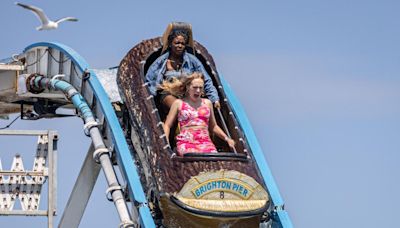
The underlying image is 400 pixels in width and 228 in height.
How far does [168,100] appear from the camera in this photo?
14.1 metres

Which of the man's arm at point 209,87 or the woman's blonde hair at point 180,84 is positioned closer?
the woman's blonde hair at point 180,84

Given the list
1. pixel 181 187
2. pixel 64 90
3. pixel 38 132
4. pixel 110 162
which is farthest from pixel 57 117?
pixel 181 187

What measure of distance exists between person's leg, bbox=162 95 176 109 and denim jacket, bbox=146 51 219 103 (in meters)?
0.16

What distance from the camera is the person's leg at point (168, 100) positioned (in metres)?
14.1

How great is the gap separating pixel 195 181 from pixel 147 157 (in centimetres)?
87

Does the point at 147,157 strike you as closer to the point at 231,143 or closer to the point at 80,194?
the point at 231,143

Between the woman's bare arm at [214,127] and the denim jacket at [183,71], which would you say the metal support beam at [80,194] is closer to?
the denim jacket at [183,71]

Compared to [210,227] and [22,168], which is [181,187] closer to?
[210,227]

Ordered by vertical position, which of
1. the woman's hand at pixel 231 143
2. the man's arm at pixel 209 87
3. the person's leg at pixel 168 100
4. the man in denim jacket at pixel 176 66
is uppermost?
the man in denim jacket at pixel 176 66

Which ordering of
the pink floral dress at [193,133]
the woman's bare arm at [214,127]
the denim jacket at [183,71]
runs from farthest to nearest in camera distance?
the denim jacket at [183,71]
the woman's bare arm at [214,127]
the pink floral dress at [193,133]

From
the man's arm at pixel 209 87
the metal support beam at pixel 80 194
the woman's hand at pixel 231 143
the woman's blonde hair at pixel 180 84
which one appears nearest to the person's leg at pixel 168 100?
the woman's blonde hair at pixel 180 84

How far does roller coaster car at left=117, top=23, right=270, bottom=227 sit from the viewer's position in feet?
42.2

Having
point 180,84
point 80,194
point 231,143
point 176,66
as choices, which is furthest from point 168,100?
point 80,194

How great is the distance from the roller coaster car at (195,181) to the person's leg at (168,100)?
0.67 feet
